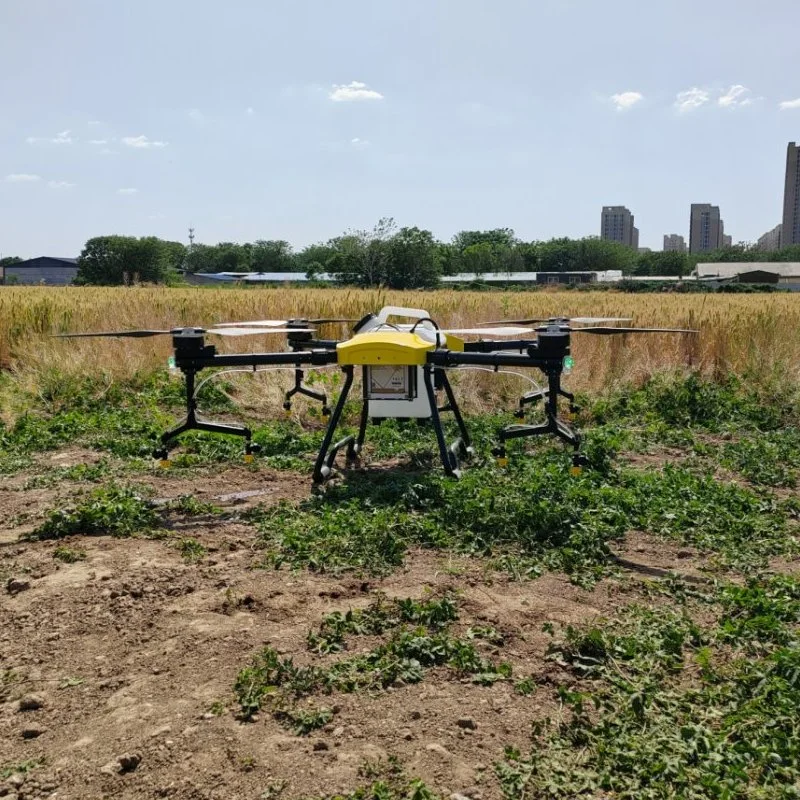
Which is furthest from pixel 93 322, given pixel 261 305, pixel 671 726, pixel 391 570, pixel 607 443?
pixel 671 726

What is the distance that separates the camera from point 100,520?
16.5 ft

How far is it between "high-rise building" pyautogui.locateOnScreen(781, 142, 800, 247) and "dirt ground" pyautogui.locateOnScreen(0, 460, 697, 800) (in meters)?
183

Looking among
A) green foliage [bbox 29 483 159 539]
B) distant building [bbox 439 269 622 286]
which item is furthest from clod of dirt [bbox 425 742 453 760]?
distant building [bbox 439 269 622 286]

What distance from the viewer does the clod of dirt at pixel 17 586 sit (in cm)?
411

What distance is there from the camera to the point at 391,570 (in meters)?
4.30

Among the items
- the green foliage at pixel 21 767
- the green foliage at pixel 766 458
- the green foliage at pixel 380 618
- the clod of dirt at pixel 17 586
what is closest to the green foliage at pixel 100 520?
the clod of dirt at pixel 17 586

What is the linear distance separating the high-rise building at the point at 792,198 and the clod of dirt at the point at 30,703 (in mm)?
184834

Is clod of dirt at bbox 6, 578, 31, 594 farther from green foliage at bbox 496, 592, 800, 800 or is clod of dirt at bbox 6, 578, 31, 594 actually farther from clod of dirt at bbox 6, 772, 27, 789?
green foliage at bbox 496, 592, 800, 800

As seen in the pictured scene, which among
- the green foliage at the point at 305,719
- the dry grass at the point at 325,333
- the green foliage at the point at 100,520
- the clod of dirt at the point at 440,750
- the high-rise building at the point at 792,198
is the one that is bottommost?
the clod of dirt at the point at 440,750

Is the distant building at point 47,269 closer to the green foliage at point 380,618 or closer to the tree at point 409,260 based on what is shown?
the tree at point 409,260

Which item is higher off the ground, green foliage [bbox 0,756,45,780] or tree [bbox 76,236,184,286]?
tree [bbox 76,236,184,286]

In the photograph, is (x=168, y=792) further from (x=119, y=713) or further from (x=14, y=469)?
(x=14, y=469)

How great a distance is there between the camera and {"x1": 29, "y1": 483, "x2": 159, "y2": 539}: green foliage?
4.93 metres

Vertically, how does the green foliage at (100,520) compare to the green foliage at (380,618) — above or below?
above
